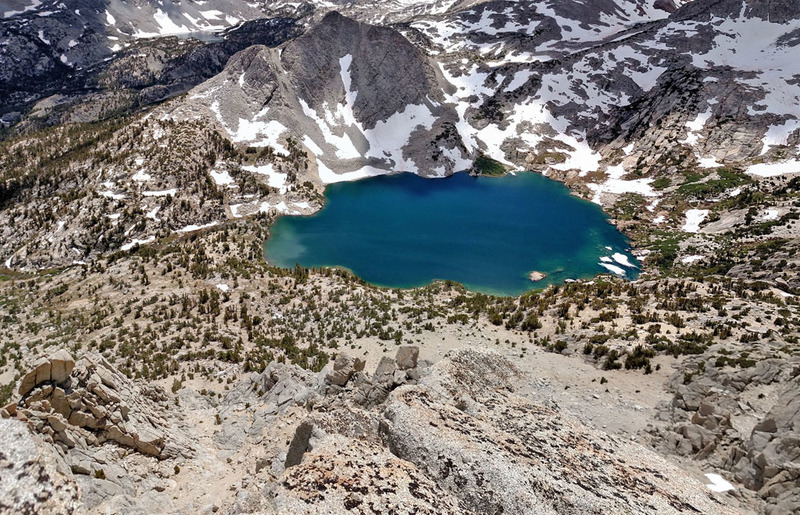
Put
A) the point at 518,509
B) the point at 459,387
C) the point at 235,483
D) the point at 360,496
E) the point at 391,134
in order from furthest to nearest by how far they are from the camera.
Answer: the point at 391,134
the point at 459,387
the point at 235,483
the point at 518,509
the point at 360,496

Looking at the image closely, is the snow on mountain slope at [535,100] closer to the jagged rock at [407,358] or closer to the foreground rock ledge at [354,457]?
the jagged rock at [407,358]

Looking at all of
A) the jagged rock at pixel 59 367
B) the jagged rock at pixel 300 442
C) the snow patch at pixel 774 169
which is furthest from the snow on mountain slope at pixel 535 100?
the jagged rock at pixel 300 442

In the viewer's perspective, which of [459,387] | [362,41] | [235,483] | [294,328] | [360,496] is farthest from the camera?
[362,41]

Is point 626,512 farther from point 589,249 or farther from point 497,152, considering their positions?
point 497,152

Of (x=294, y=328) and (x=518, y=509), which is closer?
(x=518, y=509)

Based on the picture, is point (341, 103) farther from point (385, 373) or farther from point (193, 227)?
point (385, 373)

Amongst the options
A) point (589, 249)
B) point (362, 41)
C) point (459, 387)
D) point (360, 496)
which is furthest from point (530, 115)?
point (360, 496)

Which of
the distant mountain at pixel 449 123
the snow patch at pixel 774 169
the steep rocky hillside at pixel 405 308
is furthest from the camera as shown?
the snow patch at pixel 774 169

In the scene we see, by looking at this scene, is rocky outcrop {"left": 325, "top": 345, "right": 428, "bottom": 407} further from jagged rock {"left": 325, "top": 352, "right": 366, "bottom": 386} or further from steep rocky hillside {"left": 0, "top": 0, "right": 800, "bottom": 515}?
steep rocky hillside {"left": 0, "top": 0, "right": 800, "bottom": 515}
